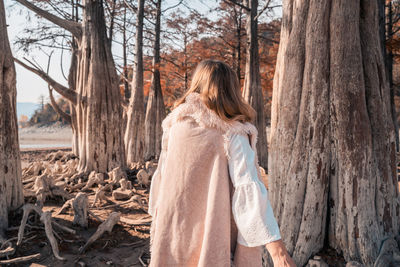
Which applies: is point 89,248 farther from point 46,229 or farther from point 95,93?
point 95,93

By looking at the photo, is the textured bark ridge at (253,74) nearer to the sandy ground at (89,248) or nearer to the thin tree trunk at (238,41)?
the thin tree trunk at (238,41)

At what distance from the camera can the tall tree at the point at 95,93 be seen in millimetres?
6633

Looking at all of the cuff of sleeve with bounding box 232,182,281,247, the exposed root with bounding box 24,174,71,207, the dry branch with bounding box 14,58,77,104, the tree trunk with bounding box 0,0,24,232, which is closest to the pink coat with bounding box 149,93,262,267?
the cuff of sleeve with bounding box 232,182,281,247

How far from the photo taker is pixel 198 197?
1630mm

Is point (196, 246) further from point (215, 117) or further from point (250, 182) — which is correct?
point (215, 117)

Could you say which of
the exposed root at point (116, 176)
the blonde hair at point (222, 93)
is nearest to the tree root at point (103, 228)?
the exposed root at point (116, 176)

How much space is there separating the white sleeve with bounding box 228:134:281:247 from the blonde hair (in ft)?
0.51

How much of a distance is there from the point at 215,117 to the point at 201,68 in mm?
324

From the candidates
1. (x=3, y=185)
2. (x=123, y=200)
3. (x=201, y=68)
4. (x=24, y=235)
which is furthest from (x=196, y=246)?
(x=123, y=200)

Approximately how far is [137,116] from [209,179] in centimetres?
927

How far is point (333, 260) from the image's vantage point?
282 cm

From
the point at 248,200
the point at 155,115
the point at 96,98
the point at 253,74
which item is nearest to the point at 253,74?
the point at 253,74

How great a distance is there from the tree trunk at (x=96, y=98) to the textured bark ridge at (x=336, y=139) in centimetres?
471

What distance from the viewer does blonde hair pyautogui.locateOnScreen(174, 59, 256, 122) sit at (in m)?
1.63
